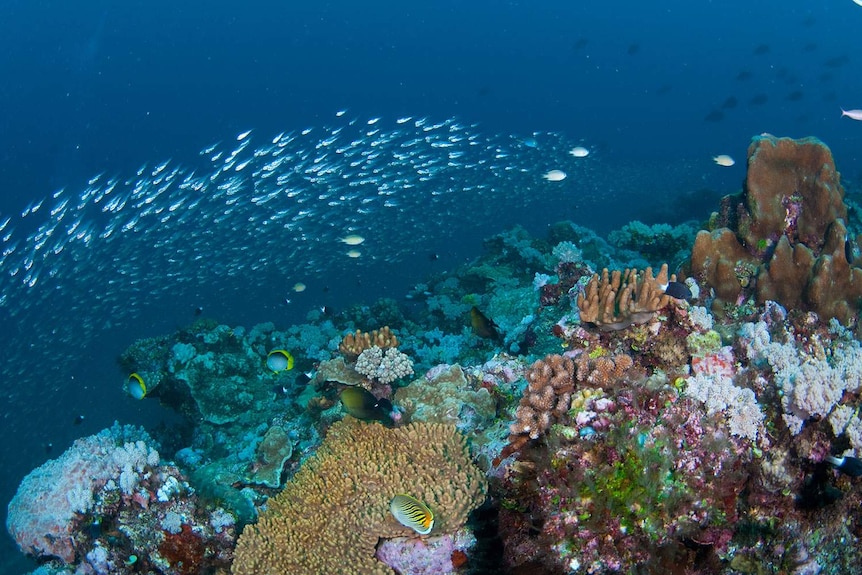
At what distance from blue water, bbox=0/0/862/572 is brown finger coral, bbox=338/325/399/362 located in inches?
616

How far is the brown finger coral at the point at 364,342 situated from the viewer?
7406 millimetres

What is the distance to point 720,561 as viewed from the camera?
375cm

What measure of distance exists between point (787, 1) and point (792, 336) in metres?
211

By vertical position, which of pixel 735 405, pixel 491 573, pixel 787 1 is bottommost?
pixel 787 1

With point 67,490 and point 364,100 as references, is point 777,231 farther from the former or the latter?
point 364,100

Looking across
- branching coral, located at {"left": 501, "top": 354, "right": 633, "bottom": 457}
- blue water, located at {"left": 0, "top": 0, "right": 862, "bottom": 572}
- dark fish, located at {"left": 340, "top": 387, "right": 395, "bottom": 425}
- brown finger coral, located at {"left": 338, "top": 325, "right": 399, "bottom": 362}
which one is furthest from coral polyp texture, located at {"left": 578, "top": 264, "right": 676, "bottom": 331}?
blue water, located at {"left": 0, "top": 0, "right": 862, "bottom": 572}

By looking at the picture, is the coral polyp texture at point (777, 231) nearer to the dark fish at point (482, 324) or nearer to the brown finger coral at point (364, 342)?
the dark fish at point (482, 324)

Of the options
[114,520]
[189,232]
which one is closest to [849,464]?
[114,520]

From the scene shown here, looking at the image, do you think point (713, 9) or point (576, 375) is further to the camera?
point (713, 9)

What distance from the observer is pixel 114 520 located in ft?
18.1

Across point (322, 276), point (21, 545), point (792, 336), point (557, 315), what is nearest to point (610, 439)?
point (792, 336)

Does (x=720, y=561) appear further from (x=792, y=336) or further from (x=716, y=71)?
(x=716, y=71)

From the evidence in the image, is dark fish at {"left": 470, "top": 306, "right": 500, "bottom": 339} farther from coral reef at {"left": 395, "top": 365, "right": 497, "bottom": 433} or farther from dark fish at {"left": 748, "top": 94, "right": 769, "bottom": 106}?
dark fish at {"left": 748, "top": 94, "right": 769, "bottom": 106}

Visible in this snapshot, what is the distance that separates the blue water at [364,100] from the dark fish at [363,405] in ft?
56.5
